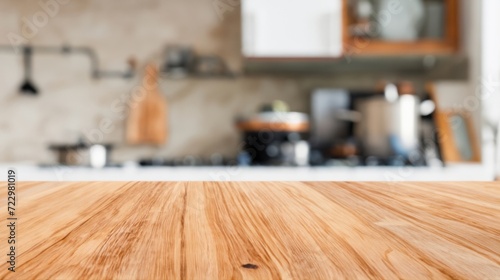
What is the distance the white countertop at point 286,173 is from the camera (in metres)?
1.73

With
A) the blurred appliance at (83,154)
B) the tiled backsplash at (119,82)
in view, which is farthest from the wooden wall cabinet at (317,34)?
the blurred appliance at (83,154)

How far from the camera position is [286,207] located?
52 centimetres

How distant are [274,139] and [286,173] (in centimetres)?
49

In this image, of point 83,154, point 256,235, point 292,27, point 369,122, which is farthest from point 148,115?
point 256,235

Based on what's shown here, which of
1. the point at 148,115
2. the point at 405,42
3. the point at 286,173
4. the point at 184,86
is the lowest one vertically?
the point at 286,173

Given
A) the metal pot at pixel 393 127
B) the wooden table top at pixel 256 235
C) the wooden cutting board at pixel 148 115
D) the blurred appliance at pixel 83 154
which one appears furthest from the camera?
the wooden cutting board at pixel 148 115

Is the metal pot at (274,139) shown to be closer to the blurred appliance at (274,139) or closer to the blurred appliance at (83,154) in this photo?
the blurred appliance at (274,139)

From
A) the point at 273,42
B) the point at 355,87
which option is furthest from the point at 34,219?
the point at 355,87

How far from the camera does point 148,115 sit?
95.8 inches

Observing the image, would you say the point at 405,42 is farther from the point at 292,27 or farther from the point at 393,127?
the point at 292,27

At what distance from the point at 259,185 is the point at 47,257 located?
0.46 m

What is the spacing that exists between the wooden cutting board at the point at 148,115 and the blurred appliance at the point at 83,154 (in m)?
0.17

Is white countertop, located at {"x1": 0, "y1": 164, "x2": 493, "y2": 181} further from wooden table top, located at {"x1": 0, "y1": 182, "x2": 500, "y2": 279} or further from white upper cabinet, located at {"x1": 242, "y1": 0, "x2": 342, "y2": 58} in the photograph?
wooden table top, located at {"x1": 0, "y1": 182, "x2": 500, "y2": 279}

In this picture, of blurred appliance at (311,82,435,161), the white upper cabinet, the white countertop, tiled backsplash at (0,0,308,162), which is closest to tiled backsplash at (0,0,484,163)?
tiled backsplash at (0,0,308,162)
